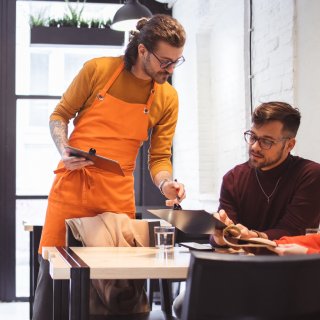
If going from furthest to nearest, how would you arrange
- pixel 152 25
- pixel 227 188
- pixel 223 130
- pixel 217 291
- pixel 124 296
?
pixel 223 130, pixel 227 188, pixel 152 25, pixel 124 296, pixel 217 291

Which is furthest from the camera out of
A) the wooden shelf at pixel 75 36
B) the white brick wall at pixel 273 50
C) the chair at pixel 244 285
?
the wooden shelf at pixel 75 36

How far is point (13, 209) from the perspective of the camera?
223 inches

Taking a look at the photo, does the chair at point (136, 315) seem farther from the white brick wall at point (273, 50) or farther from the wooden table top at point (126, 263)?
the white brick wall at point (273, 50)

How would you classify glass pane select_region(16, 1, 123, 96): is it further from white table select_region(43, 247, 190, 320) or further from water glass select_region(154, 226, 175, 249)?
white table select_region(43, 247, 190, 320)

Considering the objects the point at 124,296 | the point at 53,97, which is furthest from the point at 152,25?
the point at 53,97

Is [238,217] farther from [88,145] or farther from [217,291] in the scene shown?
[217,291]

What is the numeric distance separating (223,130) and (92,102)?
2304mm

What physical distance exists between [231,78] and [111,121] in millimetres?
2146

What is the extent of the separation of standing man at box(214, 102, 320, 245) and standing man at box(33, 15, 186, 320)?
317mm

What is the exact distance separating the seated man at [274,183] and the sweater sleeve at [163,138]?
32 cm

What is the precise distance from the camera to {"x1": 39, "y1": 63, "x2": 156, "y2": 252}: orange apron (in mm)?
2443

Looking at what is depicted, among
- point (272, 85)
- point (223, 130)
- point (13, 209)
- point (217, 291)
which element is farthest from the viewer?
point (13, 209)

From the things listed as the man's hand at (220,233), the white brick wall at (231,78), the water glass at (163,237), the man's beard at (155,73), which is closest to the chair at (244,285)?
the man's hand at (220,233)

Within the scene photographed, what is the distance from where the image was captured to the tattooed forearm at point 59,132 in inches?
98.6
